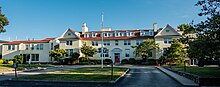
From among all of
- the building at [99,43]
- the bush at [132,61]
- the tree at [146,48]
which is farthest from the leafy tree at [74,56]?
the tree at [146,48]

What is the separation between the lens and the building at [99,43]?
46.3 meters

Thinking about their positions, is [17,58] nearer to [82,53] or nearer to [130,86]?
[82,53]

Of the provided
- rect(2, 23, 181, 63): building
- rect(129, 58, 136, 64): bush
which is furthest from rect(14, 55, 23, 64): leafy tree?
rect(129, 58, 136, 64): bush

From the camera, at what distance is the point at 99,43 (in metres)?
51.0

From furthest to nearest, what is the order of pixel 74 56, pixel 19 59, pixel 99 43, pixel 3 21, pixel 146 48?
Result: pixel 99 43 < pixel 19 59 < pixel 74 56 < pixel 146 48 < pixel 3 21

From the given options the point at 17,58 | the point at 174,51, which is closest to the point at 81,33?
the point at 17,58

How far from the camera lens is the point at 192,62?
4522cm

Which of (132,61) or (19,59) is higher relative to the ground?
(19,59)

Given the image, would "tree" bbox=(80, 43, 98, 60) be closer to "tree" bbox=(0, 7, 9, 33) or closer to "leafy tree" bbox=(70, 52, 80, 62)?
"leafy tree" bbox=(70, 52, 80, 62)

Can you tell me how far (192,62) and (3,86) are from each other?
39.4 meters

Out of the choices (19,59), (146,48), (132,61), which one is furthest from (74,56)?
(146,48)

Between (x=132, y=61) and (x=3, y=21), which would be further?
(x=132, y=61)

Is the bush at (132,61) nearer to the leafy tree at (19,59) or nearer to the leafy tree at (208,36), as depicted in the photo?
the leafy tree at (19,59)

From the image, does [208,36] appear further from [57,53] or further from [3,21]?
[57,53]
